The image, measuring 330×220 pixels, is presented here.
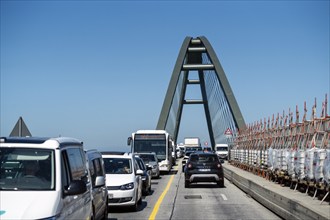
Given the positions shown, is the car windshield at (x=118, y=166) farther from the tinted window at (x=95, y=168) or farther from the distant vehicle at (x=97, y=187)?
the tinted window at (x=95, y=168)

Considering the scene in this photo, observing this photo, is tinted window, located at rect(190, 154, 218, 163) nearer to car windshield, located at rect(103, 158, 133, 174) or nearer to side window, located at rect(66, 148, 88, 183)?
car windshield, located at rect(103, 158, 133, 174)

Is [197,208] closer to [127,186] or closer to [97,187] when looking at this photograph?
[127,186]

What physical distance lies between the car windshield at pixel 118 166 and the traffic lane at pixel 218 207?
177 cm

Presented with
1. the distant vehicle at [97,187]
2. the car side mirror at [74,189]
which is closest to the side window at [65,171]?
the car side mirror at [74,189]

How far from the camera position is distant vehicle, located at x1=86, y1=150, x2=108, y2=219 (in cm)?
1037

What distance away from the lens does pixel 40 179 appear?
7520 mm

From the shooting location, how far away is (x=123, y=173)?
16.1 metres

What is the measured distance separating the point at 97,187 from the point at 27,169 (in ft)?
9.07

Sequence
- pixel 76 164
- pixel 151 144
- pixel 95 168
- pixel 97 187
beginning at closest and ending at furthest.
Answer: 1. pixel 76 164
2. pixel 97 187
3. pixel 95 168
4. pixel 151 144

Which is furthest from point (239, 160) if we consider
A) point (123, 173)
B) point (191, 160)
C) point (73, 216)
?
point (73, 216)

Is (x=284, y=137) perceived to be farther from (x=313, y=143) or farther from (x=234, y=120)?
(x=234, y=120)

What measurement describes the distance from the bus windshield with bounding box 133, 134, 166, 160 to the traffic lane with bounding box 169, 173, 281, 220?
1574cm

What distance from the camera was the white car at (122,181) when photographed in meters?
15.0

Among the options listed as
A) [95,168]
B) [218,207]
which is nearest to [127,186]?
[218,207]
